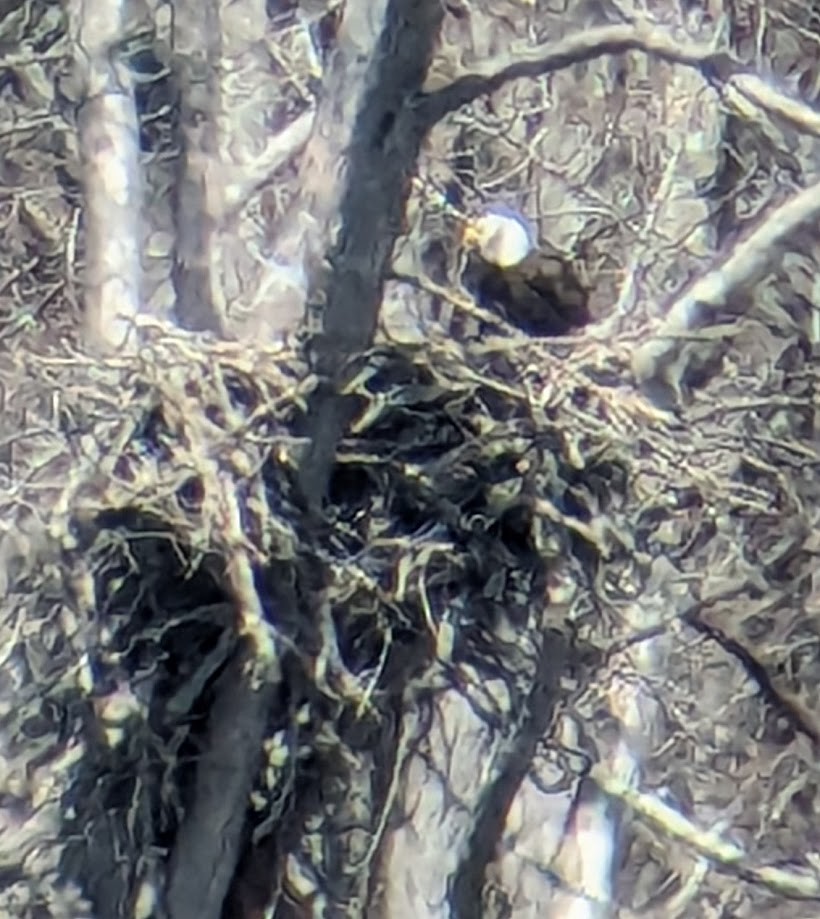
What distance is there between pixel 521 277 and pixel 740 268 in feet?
1.08

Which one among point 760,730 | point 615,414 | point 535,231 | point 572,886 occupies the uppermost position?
point 535,231

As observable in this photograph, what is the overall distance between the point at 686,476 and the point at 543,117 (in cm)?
59

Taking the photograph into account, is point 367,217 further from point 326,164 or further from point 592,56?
point 592,56

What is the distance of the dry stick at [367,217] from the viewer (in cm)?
287

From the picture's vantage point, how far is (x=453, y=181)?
320 centimetres

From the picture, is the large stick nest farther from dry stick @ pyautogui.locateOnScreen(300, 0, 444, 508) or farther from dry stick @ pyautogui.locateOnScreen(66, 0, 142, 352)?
dry stick @ pyautogui.locateOnScreen(66, 0, 142, 352)

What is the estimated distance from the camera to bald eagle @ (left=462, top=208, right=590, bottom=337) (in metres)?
3.21

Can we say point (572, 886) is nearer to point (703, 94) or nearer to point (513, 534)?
point (513, 534)

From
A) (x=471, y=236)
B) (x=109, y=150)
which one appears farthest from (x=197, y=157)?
(x=471, y=236)

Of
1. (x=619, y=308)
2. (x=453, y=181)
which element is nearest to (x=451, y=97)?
(x=453, y=181)

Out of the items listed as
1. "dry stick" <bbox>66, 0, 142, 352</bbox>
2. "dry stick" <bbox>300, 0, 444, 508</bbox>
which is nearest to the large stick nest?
"dry stick" <bbox>300, 0, 444, 508</bbox>

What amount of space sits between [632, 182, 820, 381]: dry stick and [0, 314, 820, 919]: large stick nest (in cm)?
13

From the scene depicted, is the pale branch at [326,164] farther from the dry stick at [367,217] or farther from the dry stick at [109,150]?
the dry stick at [109,150]

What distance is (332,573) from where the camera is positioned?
2912mm
